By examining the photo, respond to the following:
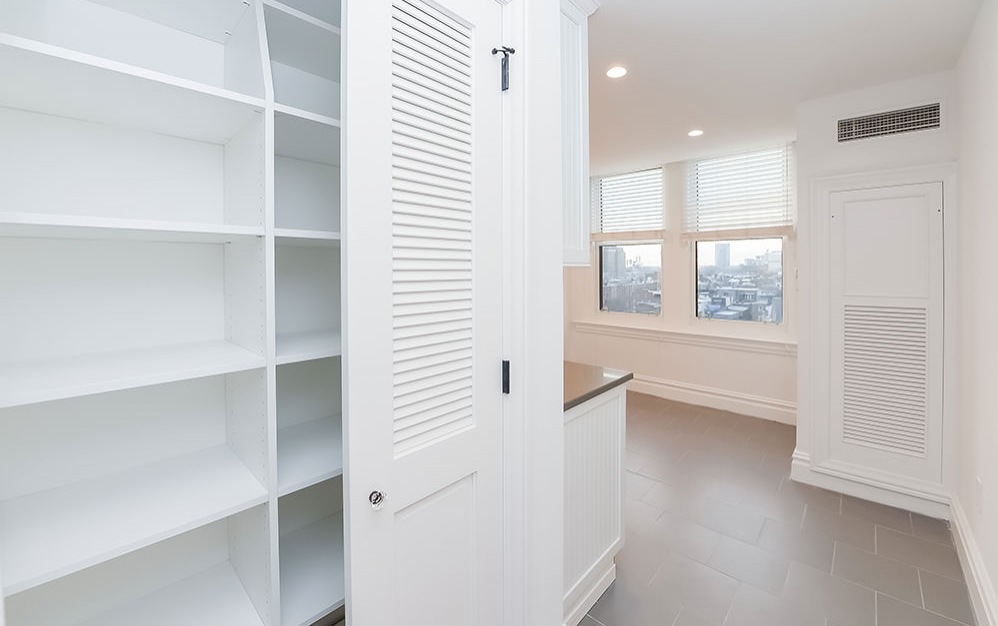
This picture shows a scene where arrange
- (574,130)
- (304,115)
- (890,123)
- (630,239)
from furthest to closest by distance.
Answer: (630,239) < (890,123) < (574,130) < (304,115)

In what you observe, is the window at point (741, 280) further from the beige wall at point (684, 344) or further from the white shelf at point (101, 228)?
the white shelf at point (101, 228)

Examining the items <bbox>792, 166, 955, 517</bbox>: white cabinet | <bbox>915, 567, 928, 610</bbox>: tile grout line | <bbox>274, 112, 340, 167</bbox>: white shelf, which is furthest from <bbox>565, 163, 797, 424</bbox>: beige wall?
<bbox>274, 112, 340, 167</bbox>: white shelf

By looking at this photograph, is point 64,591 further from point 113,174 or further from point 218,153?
point 218,153

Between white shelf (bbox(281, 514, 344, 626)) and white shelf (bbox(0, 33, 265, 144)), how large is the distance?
1.38m

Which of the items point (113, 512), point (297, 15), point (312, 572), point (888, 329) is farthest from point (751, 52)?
point (113, 512)

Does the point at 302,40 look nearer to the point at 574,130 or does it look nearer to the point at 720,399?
the point at 574,130

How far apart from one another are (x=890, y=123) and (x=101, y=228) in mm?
3825

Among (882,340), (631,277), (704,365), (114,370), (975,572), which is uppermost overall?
(631,277)

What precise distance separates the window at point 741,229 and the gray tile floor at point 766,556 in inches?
74.0

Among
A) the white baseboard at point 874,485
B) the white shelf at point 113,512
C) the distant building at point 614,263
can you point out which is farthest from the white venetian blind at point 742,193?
the white shelf at point 113,512

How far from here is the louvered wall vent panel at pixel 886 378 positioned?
8.93 ft

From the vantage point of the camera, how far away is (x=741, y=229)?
15.0ft

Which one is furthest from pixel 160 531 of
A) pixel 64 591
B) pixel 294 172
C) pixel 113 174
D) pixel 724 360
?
pixel 724 360

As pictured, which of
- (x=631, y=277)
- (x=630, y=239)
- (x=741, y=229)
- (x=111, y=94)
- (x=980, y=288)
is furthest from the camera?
(x=631, y=277)
